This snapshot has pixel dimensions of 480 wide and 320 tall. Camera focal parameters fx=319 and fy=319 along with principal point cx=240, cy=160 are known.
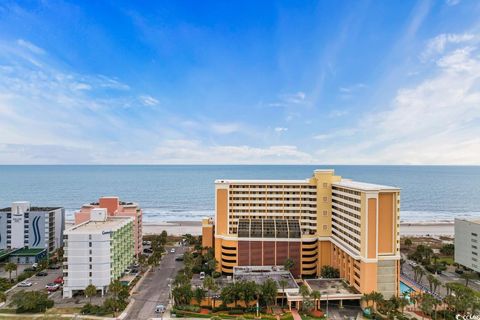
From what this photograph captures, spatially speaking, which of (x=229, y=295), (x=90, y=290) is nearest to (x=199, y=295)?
(x=229, y=295)

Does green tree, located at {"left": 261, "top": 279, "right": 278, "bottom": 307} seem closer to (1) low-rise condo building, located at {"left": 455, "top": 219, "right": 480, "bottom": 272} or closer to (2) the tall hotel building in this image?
(2) the tall hotel building

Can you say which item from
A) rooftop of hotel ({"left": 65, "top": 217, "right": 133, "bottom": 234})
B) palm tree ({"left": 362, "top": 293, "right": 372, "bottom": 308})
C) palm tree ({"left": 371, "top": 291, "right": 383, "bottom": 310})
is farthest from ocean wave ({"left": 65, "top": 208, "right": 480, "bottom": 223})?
palm tree ({"left": 371, "top": 291, "right": 383, "bottom": 310})

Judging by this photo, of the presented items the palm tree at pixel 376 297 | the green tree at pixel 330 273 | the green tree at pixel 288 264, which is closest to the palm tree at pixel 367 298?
the palm tree at pixel 376 297

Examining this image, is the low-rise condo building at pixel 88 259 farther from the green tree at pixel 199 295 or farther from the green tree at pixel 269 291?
the green tree at pixel 269 291

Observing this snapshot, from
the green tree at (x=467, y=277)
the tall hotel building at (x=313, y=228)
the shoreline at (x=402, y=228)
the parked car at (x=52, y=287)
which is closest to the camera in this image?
the tall hotel building at (x=313, y=228)

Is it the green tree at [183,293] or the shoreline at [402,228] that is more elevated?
the green tree at [183,293]

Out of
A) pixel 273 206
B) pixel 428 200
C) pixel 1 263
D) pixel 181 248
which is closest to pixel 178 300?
pixel 273 206

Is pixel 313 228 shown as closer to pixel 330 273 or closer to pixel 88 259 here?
pixel 330 273

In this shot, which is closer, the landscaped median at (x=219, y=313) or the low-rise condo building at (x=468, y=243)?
the landscaped median at (x=219, y=313)
